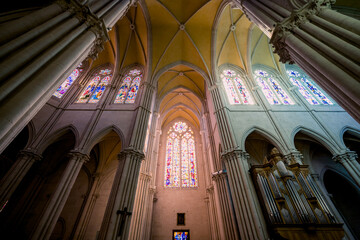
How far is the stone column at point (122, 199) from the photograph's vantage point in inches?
230

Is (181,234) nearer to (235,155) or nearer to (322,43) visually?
(235,155)

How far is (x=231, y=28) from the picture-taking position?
12.4 m

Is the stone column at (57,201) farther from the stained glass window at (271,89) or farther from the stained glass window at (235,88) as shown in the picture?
the stained glass window at (271,89)

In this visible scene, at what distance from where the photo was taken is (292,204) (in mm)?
6086

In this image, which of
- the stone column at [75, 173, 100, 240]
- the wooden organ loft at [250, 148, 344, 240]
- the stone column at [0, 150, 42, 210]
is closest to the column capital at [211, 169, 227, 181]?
the wooden organ loft at [250, 148, 344, 240]

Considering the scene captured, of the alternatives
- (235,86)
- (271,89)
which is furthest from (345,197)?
(235,86)

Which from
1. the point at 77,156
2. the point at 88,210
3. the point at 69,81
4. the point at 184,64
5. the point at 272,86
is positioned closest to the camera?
the point at 77,156

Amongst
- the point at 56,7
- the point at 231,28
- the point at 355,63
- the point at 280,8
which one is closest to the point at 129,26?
the point at 231,28

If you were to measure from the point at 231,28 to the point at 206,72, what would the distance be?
150 inches

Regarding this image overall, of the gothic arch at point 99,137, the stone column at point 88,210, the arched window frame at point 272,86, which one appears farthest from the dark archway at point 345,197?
the stone column at point 88,210

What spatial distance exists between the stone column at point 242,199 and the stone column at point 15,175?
8988mm

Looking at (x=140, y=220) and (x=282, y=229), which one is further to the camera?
(x=140, y=220)

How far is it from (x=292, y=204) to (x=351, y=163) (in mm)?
4562

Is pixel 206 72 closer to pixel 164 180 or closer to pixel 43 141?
pixel 164 180
